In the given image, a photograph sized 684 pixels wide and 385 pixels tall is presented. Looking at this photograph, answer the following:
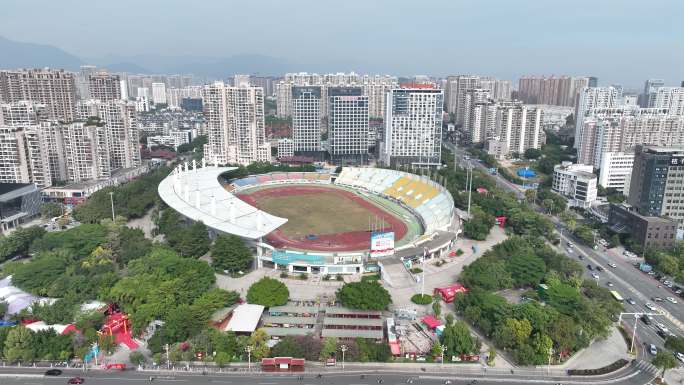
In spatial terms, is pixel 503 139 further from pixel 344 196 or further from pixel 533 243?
pixel 533 243

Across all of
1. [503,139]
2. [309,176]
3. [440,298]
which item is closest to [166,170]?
[309,176]

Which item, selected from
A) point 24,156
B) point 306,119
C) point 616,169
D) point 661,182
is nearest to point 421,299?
point 661,182

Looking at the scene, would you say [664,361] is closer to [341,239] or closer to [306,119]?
[341,239]

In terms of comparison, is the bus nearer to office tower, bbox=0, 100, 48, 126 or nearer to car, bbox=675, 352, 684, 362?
car, bbox=675, 352, 684, 362

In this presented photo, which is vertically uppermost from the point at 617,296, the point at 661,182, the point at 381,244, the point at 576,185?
the point at 661,182

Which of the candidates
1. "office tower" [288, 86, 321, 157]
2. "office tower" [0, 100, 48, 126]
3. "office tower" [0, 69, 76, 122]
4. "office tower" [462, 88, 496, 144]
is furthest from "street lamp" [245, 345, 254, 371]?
"office tower" [462, 88, 496, 144]

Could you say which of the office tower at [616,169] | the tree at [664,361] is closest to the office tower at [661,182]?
the office tower at [616,169]
